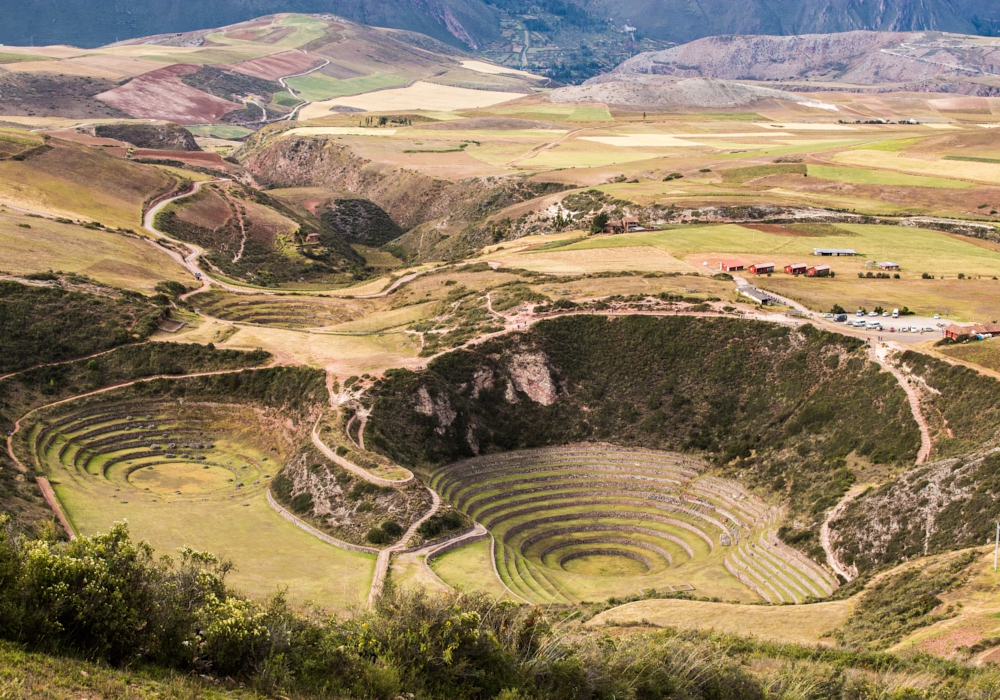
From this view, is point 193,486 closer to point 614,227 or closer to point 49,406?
point 49,406

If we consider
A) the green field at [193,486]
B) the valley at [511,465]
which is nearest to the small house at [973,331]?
the valley at [511,465]

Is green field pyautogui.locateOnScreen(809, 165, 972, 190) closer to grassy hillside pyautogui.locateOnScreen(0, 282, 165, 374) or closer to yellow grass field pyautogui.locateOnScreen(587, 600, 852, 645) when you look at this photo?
yellow grass field pyautogui.locateOnScreen(587, 600, 852, 645)

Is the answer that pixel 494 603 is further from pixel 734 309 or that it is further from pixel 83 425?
pixel 734 309

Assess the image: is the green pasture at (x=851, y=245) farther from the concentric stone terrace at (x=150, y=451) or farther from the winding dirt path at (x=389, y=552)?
the winding dirt path at (x=389, y=552)

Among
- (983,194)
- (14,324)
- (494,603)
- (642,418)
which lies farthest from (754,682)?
(983,194)

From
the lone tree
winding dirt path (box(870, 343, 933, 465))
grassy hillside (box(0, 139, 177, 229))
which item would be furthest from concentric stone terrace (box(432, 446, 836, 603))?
grassy hillside (box(0, 139, 177, 229))

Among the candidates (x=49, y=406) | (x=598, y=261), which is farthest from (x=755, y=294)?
(x=49, y=406)
